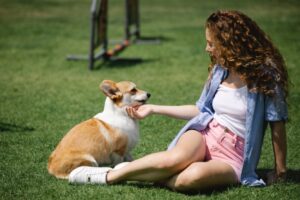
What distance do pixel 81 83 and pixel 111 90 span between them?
3.88 meters

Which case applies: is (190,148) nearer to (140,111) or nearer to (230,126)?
(230,126)

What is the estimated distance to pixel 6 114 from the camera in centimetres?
633

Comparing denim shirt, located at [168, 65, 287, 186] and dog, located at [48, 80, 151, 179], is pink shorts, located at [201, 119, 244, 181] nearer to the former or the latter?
denim shirt, located at [168, 65, 287, 186]

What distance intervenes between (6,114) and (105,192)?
2.89m

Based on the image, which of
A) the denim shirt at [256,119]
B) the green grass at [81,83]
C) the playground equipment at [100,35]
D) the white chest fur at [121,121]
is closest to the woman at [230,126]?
the denim shirt at [256,119]

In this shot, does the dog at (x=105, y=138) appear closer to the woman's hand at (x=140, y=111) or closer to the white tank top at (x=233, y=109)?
the woman's hand at (x=140, y=111)

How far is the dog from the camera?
4.08 m

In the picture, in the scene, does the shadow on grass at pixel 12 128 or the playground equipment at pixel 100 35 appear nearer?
the shadow on grass at pixel 12 128

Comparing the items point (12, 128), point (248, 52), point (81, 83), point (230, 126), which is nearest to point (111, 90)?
point (230, 126)

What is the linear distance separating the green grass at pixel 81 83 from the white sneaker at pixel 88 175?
60 millimetres

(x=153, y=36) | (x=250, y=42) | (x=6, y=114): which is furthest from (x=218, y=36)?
(x=153, y=36)

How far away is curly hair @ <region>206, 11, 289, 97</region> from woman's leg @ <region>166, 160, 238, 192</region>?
1.99ft

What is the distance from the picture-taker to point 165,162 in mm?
3721

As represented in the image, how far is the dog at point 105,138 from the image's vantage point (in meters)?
4.08
